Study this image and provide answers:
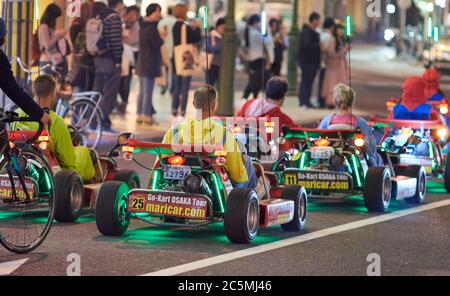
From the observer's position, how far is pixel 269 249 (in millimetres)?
11453

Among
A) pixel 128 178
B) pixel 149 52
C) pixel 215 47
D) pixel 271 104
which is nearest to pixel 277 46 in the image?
pixel 215 47

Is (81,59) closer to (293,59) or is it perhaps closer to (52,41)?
(52,41)

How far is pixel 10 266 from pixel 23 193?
0.85 meters

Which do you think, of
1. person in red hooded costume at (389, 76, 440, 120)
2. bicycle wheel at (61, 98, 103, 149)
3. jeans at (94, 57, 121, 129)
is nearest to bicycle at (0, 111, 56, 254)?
person in red hooded costume at (389, 76, 440, 120)

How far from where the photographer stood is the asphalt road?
10.5 metres

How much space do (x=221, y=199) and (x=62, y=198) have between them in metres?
1.43

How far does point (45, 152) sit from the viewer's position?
1281cm

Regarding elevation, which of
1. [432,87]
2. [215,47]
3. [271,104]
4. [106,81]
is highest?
[215,47]

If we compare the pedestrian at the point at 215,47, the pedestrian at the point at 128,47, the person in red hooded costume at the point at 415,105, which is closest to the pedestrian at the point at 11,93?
the person in red hooded costume at the point at 415,105

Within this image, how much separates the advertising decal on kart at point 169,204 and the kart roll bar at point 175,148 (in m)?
0.36

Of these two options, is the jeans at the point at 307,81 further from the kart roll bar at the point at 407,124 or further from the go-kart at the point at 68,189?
the go-kart at the point at 68,189

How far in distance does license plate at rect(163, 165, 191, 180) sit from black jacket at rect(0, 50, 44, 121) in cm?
133

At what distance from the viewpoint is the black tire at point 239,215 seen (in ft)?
37.4
